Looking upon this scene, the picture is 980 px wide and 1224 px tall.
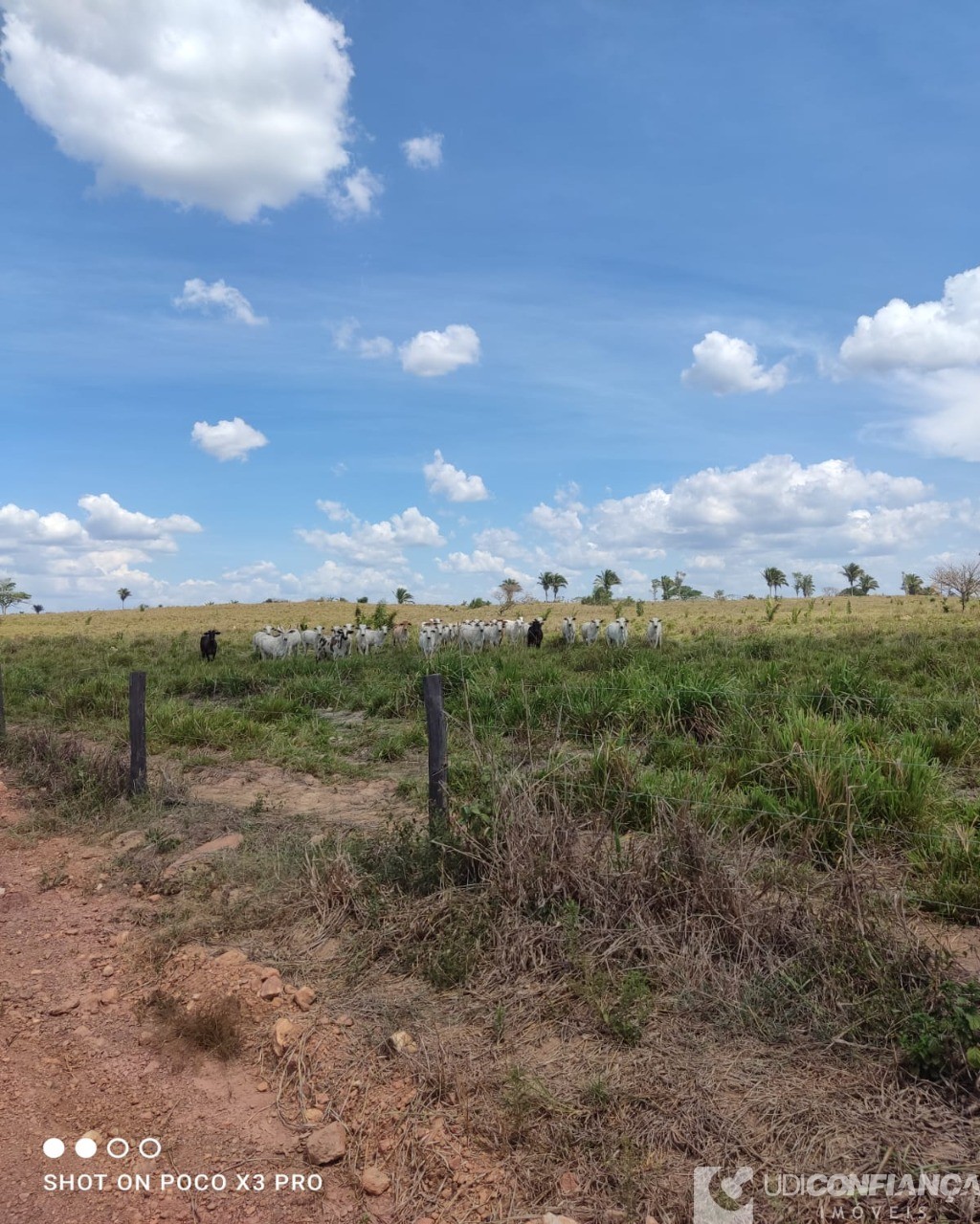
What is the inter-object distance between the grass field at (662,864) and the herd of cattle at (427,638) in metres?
10.5

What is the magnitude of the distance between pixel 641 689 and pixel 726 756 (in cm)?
177

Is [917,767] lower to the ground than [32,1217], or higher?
higher

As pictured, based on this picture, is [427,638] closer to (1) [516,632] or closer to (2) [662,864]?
(1) [516,632]

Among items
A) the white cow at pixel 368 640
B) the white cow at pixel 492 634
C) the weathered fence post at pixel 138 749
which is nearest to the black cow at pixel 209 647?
the white cow at pixel 368 640

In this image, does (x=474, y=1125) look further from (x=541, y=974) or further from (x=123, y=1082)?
(x=123, y=1082)

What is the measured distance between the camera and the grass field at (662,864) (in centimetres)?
372

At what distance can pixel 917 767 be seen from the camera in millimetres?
5754

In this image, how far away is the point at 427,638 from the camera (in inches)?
791

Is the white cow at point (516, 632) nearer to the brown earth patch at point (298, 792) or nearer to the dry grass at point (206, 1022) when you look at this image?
the brown earth patch at point (298, 792)

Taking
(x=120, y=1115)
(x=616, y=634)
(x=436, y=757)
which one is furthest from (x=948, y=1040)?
(x=616, y=634)

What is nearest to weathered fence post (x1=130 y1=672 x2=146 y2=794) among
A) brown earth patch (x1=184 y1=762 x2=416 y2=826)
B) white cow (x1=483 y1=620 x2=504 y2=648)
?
brown earth patch (x1=184 y1=762 x2=416 y2=826)

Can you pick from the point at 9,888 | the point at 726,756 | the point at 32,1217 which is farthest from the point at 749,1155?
the point at 9,888

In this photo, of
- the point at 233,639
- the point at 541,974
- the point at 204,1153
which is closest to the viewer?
the point at 204,1153

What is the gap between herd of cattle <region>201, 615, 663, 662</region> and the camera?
66.9 ft
